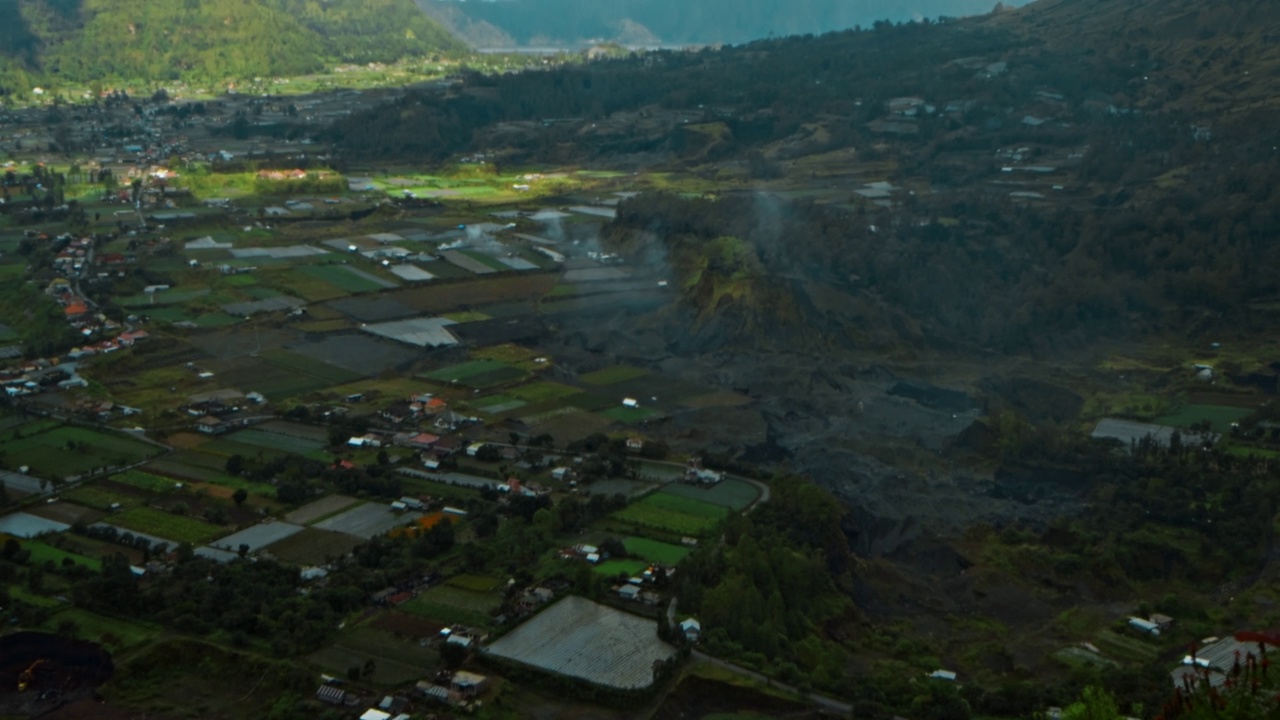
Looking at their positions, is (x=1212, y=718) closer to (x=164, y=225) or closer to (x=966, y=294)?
(x=966, y=294)

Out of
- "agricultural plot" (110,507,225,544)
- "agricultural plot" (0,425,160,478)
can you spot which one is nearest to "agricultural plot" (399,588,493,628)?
"agricultural plot" (110,507,225,544)

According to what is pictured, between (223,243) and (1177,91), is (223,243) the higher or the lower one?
the lower one

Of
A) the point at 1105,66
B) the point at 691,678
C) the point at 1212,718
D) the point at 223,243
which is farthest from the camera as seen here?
the point at 1105,66

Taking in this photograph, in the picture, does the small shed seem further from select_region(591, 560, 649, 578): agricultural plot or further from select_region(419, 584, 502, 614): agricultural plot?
select_region(591, 560, 649, 578): agricultural plot

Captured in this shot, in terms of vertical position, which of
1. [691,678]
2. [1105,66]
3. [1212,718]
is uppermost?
[1105,66]

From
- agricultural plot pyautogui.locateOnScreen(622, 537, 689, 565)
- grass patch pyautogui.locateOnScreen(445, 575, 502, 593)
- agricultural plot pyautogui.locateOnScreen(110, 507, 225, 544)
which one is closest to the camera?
grass patch pyautogui.locateOnScreen(445, 575, 502, 593)

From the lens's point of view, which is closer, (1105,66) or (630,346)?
(630,346)

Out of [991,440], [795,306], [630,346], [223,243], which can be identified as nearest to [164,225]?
[223,243]

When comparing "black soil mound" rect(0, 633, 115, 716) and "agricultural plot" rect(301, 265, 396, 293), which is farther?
"agricultural plot" rect(301, 265, 396, 293)

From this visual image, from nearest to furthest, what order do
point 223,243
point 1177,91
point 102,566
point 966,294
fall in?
point 102,566 < point 966,294 < point 223,243 < point 1177,91
